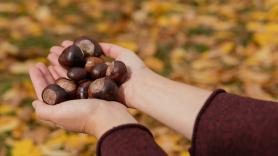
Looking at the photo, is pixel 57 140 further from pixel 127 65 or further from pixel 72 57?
pixel 127 65

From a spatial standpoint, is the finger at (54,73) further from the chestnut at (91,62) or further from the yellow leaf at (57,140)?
the yellow leaf at (57,140)

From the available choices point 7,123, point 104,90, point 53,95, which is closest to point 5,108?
point 7,123

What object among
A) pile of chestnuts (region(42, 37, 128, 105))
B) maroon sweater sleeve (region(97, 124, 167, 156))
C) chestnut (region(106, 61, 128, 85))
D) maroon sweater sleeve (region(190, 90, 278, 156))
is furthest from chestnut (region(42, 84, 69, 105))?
maroon sweater sleeve (region(190, 90, 278, 156))

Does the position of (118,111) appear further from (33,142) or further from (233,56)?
(233,56)

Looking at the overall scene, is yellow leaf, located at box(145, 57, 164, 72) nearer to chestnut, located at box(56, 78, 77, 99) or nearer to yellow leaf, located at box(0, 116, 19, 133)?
yellow leaf, located at box(0, 116, 19, 133)

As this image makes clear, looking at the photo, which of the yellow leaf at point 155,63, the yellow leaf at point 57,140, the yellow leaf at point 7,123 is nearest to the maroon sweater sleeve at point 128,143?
the yellow leaf at point 57,140

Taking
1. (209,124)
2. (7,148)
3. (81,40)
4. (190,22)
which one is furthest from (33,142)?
(190,22)
